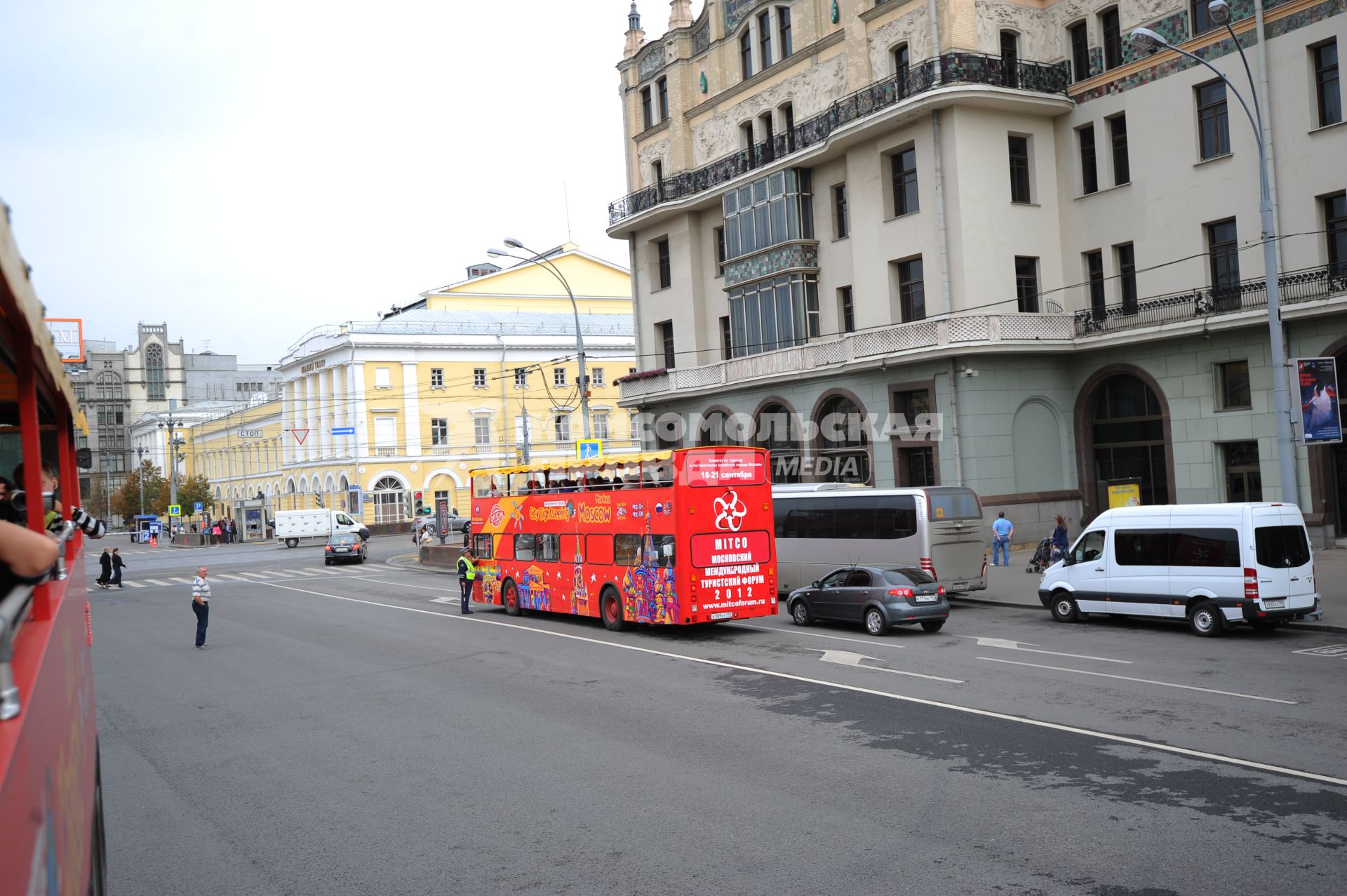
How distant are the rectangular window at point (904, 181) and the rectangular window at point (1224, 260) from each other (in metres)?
9.16

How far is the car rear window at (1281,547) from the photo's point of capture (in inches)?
763

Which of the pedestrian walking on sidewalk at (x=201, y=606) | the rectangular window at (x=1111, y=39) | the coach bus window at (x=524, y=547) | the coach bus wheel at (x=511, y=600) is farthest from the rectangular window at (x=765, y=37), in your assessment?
the pedestrian walking on sidewalk at (x=201, y=606)

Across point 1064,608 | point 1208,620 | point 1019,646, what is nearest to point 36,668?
point 1019,646

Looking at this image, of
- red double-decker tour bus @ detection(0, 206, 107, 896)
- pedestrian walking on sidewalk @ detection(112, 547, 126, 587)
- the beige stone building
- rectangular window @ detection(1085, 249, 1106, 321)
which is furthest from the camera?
pedestrian walking on sidewalk @ detection(112, 547, 126, 587)

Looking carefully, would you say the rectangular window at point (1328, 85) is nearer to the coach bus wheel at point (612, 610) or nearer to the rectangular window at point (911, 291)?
the rectangular window at point (911, 291)

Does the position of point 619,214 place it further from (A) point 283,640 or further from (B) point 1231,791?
(B) point 1231,791

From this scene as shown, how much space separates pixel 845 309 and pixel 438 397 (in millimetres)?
46254

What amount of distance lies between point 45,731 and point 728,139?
44.1 m

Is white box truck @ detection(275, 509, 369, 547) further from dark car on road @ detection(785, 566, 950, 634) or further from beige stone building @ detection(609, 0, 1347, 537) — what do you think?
dark car on road @ detection(785, 566, 950, 634)

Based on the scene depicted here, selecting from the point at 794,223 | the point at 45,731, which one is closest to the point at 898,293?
the point at 794,223

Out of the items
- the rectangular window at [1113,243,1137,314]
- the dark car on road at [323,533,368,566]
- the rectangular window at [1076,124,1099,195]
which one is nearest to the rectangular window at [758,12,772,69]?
the rectangular window at [1076,124,1099,195]

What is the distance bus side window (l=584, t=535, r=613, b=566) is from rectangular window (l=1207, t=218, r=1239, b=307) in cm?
1972

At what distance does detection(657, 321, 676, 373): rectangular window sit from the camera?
164 feet

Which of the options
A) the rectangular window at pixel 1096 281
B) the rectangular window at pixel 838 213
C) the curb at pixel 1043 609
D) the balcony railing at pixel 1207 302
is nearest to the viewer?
the curb at pixel 1043 609
